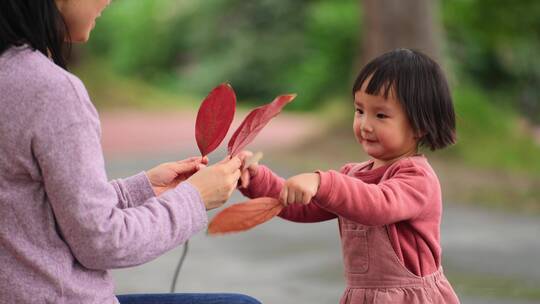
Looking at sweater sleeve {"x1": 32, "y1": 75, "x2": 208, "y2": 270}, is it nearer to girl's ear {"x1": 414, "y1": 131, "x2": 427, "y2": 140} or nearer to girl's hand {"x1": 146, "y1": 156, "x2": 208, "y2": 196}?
girl's hand {"x1": 146, "y1": 156, "x2": 208, "y2": 196}

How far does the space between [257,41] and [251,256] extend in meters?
17.4

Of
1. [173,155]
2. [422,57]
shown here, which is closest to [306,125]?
[173,155]

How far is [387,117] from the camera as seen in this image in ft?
7.67

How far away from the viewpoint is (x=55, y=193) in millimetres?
1728

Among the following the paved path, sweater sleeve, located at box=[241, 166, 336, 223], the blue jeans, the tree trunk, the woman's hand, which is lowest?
the paved path

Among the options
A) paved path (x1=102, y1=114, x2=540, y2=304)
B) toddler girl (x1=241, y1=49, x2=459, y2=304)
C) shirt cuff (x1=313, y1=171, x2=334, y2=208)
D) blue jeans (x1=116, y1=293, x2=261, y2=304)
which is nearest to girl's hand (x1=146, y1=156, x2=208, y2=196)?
toddler girl (x1=241, y1=49, x2=459, y2=304)

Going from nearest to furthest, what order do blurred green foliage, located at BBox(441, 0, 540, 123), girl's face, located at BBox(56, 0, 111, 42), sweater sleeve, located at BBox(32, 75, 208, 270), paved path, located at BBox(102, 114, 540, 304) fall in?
1. sweater sleeve, located at BBox(32, 75, 208, 270)
2. girl's face, located at BBox(56, 0, 111, 42)
3. paved path, located at BBox(102, 114, 540, 304)
4. blurred green foliage, located at BBox(441, 0, 540, 123)

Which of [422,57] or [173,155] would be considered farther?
[173,155]

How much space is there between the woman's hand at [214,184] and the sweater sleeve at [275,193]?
0.43m

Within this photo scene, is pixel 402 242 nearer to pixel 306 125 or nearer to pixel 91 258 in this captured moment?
pixel 91 258

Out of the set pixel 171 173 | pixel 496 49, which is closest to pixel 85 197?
pixel 171 173

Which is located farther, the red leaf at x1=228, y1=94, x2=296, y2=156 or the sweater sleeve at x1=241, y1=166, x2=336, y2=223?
the sweater sleeve at x1=241, y1=166, x2=336, y2=223

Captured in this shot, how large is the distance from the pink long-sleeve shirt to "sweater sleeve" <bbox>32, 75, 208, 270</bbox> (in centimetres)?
45

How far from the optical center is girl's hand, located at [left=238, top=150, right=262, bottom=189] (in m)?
2.17
